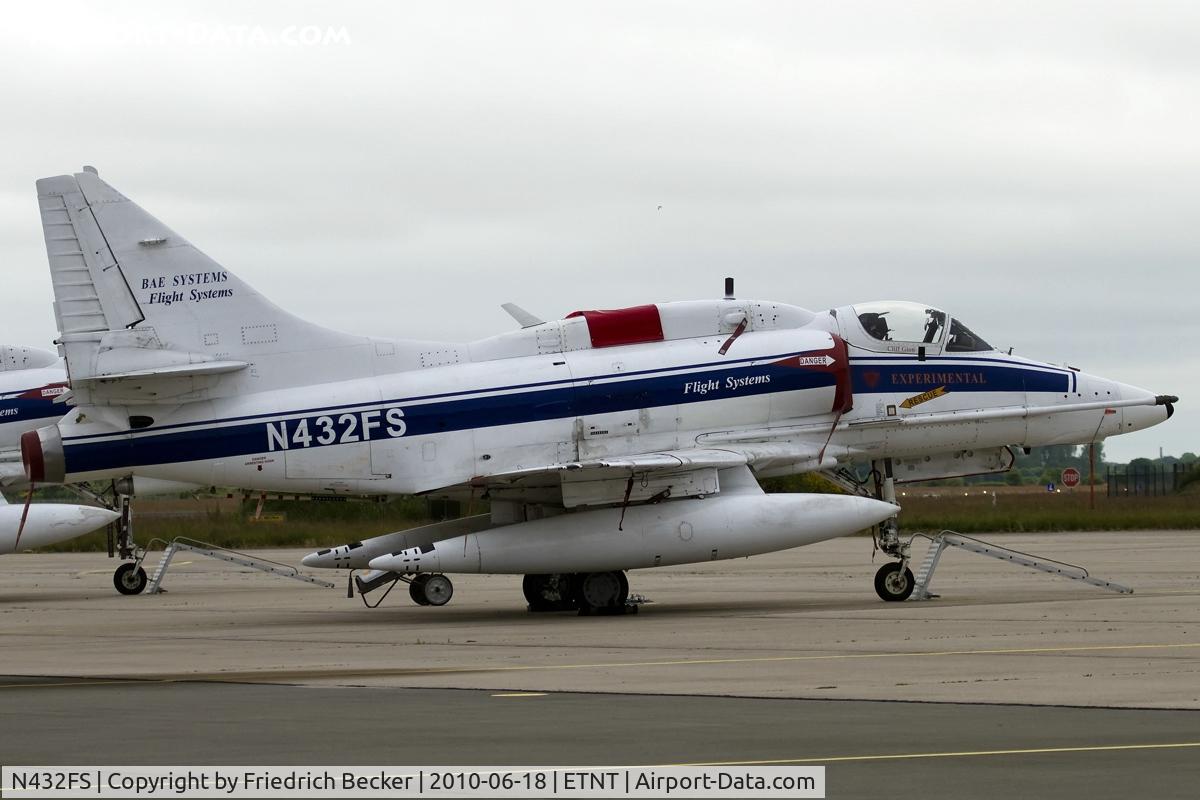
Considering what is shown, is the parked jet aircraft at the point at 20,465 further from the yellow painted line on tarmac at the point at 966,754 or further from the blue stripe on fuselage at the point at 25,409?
the yellow painted line on tarmac at the point at 966,754

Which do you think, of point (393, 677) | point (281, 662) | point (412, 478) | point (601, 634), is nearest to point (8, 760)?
point (393, 677)

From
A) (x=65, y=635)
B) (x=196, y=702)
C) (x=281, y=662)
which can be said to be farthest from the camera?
(x=65, y=635)

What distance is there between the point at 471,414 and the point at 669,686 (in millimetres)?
10204

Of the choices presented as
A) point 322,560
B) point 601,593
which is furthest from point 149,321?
point 601,593

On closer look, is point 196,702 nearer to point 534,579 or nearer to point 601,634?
point 601,634

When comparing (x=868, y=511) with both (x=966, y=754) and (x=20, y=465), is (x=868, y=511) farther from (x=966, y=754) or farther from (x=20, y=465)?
(x=20, y=465)

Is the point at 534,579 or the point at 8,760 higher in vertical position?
the point at 8,760

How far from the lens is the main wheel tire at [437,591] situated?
87.1 feet

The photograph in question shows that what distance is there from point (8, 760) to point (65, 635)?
40.5 feet

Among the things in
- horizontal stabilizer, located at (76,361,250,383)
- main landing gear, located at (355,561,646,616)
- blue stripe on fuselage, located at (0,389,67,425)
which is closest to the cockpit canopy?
main landing gear, located at (355,561,646,616)

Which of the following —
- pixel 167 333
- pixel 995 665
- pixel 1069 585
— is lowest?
pixel 1069 585

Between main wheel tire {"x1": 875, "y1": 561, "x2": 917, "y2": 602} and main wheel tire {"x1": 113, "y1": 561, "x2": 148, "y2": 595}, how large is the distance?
46.6 feet

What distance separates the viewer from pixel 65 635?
22.0 metres

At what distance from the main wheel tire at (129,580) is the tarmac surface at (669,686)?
3.78 meters
